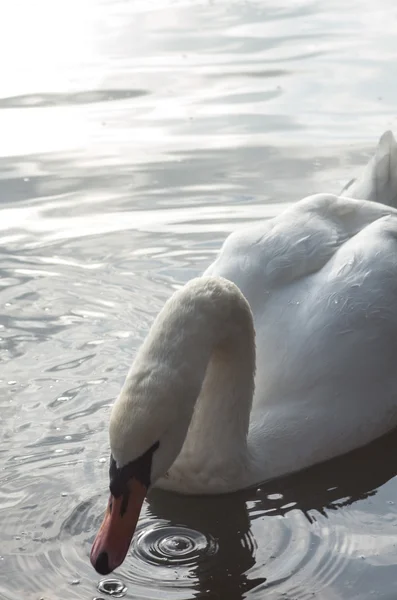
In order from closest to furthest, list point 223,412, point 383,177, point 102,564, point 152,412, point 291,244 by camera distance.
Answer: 1. point 102,564
2. point 152,412
3. point 223,412
4. point 291,244
5. point 383,177

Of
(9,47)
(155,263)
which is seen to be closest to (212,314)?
(155,263)

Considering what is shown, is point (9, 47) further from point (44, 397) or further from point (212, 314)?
point (212, 314)

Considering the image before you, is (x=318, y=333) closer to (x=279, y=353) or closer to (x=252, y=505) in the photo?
(x=279, y=353)

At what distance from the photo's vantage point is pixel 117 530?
421 cm

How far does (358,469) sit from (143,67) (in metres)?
6.05

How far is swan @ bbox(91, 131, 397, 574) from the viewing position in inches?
179

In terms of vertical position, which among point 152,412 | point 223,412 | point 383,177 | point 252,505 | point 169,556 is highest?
point 152,412

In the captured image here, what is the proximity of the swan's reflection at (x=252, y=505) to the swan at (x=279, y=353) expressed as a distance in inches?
2.1

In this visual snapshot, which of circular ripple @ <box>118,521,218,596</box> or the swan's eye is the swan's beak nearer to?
the swan's eye

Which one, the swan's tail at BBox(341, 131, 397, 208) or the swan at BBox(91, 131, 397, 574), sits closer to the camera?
the swan at BBox(91, 131, 397, 574)

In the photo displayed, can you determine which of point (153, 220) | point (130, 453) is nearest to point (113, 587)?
point (130, 453)

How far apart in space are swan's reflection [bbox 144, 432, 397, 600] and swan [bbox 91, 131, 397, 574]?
54mm

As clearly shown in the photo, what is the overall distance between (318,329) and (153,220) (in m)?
2.46

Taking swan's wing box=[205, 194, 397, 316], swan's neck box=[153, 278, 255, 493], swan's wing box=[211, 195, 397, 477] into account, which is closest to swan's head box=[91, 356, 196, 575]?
swan's neck box=[153, 278, 255, 493]
